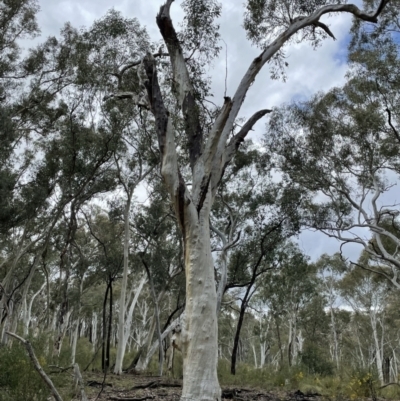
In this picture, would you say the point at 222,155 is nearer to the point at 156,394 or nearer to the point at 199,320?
the point at 199,320

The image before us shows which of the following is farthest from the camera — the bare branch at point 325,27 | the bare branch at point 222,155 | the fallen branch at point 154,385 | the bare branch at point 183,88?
the fallen branch at point 154,385

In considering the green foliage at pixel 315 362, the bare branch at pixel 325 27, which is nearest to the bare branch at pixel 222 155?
the bare branch at pixel 325 27

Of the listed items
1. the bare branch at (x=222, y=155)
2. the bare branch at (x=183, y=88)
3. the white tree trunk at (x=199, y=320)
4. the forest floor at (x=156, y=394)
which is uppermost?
the bare branch at (x=183, y=88)

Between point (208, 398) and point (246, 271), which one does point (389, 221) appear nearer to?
point (246, 271)

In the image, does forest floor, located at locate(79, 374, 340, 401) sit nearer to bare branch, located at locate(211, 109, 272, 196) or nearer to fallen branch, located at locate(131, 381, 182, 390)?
fallen branch, located at locate(131, 381, 182, 390)

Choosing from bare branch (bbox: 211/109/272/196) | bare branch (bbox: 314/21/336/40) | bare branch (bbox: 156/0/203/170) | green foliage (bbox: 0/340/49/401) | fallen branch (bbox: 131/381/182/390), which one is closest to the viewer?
green foliage (bbox: 0/340/49/401)

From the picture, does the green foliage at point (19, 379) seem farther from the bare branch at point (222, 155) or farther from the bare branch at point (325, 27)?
the bare branch at point (325, 27)

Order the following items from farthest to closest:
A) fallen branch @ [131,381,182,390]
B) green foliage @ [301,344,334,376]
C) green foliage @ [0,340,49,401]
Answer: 1. green foliage @ [301,344,334,376]
2. fallen branch @ [131,381,182,390]
3. green foliage @ [0,340,49,401]

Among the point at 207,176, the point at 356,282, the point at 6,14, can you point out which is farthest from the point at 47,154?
the point at 356,282

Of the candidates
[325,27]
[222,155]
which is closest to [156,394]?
[222,155]

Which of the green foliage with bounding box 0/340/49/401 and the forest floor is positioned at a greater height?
the green foliage with bounding box 0/340/49/401

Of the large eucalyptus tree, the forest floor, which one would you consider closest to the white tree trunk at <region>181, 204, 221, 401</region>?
the large eucalyptus tree

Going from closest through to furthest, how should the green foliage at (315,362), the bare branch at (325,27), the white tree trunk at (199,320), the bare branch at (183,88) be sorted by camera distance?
the white tree trunk at (199,320)
the bare branch at (183,88)
the bare branch at (325,27)
the green foliage at (315,362)

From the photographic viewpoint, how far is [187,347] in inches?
178
